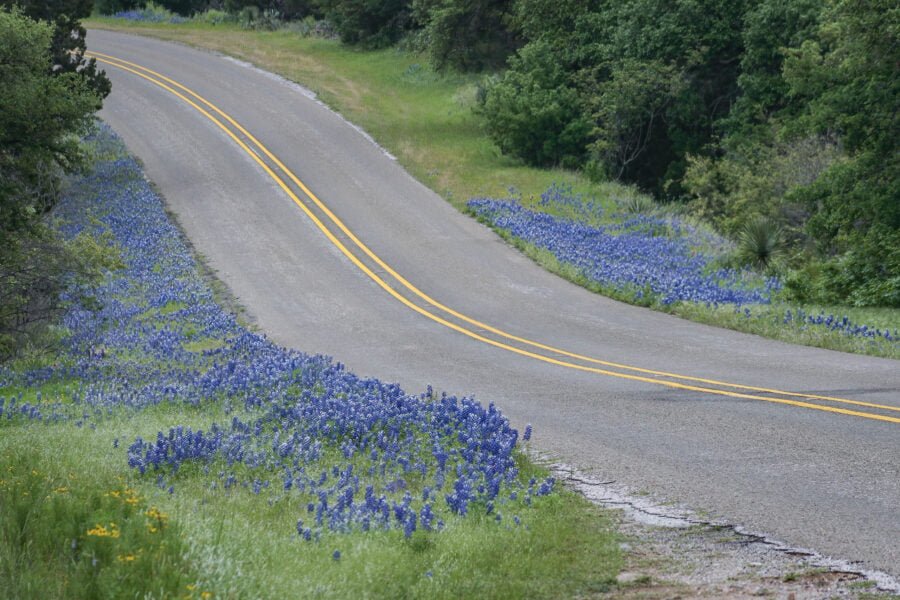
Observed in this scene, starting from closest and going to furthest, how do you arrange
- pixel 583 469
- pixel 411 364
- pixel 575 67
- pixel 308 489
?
pixel 308 489, pixel 583 469, pixel 411 364, pixel 575 67

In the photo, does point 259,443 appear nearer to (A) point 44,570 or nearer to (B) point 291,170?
(A) point 44,570

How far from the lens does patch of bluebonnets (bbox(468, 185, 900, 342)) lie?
20.9 metres

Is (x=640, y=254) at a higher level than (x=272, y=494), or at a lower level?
lower

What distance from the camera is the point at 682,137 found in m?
38.4

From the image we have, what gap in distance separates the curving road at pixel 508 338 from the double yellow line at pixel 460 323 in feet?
0.21

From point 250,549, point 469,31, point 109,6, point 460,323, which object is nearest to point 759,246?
point 460,323

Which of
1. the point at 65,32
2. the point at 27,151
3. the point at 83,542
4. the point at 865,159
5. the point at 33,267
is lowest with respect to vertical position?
the point at 33,267

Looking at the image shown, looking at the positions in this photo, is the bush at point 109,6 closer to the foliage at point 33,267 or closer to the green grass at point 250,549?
the foliage at point 33,267

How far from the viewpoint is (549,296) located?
2339cm

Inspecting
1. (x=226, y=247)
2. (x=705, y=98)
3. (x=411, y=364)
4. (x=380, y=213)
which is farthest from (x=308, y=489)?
(x=705, y=98)

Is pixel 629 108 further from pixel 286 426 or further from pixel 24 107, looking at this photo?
pixel 286 426

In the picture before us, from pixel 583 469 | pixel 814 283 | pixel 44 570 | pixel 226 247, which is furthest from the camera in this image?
pixel 226 247

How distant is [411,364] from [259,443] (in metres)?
6.97

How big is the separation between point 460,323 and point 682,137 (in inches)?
800
